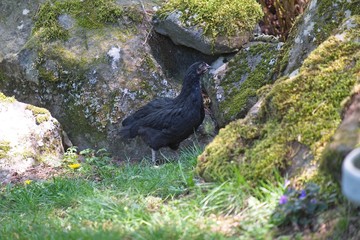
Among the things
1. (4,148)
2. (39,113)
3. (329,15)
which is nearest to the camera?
(329,15)

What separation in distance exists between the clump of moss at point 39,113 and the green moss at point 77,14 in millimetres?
1151

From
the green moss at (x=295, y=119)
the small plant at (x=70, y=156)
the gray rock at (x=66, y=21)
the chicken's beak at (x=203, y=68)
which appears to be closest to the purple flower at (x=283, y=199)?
the green moss at (x=295, y=119)

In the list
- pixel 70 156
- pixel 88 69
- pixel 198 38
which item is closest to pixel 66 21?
pixel 88 69

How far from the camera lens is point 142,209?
458 cm

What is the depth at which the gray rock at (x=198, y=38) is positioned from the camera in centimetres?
845

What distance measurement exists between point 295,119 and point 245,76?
12.6 ft

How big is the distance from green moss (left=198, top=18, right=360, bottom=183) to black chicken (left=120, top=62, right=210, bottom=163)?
10.5 ft

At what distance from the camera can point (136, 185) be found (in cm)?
561

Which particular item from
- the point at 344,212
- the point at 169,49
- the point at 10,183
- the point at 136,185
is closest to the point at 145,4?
the point at 169,49

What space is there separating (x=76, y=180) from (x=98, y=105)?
87.6 inches

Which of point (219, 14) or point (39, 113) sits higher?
point (39, 113)

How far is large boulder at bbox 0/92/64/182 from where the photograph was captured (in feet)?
24.8

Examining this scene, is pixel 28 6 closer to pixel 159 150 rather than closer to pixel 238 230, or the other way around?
pixel 159 150

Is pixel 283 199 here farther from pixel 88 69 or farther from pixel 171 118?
pixel 88 69
